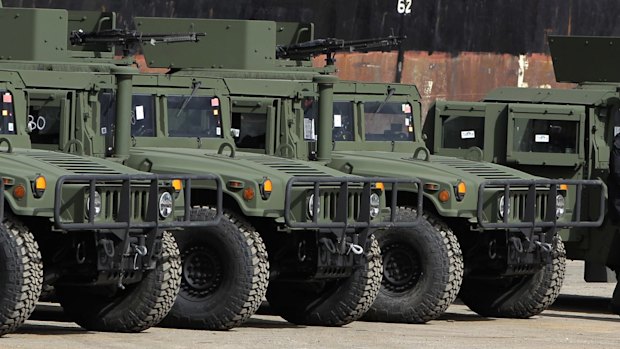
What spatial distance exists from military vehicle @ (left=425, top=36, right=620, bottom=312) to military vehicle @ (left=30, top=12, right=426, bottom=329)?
2373 millimetres

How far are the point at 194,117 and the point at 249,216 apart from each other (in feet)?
5.04

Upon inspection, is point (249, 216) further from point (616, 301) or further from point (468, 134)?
point (468, 134)

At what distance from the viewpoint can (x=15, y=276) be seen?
12.0 metres

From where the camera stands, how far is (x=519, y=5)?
95.9ft

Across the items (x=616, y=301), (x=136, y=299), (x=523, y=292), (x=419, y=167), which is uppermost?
(x=419, y=167)

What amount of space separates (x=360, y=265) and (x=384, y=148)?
7.97 ft

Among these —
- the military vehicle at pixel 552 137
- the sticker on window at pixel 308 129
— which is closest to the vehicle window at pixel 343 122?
the sticker on window at pixel 308 129

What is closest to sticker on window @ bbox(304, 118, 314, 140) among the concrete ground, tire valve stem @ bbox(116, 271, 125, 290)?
the concrete ground

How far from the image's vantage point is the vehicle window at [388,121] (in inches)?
630

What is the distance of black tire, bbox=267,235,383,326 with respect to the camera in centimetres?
1389

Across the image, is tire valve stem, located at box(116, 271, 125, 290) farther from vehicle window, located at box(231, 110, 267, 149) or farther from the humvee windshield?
the humvee windshield

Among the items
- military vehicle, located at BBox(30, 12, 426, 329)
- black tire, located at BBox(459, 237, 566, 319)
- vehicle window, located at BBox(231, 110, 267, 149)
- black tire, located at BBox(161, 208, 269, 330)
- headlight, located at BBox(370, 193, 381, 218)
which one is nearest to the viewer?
black tire, located at BBox(161, 208, 269, 330)

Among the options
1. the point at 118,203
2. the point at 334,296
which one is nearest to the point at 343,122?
the point at 334,296

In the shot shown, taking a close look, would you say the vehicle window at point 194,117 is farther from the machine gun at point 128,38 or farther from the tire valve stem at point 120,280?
the tire valve stem at point 120,280
